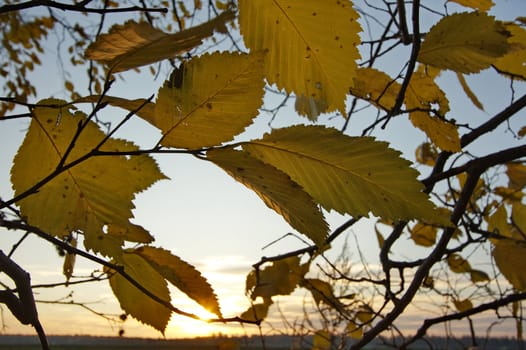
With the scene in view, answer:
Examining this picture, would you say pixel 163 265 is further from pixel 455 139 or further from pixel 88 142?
pixel 455 139

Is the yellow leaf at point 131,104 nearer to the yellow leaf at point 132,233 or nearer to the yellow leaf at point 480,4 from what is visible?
the yellow leaf at point 132,233

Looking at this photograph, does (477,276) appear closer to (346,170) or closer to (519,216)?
(519,216)

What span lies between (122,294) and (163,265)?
5cm

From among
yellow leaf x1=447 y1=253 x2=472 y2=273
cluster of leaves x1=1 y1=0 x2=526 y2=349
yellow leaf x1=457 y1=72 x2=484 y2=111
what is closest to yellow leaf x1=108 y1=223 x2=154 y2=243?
cluster of leaves x1=1 y1=0 x2=526 y2=349

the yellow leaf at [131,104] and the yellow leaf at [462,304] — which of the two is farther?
the yellow leaf at [462,304]

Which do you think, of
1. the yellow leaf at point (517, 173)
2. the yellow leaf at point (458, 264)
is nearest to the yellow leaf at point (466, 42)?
the yellow leaf at point (517, 173)

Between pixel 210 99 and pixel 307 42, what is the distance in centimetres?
8

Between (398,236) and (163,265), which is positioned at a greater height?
(398,236)

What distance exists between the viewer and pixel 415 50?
1.68ft

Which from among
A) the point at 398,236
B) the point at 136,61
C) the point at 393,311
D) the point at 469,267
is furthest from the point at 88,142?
the point at 469,267

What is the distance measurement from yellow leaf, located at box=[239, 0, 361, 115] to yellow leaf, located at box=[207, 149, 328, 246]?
0.21 ft

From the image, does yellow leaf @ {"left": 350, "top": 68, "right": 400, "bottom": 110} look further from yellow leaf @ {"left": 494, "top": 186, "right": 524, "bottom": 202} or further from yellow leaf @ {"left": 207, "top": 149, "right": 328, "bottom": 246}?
yellow leaf @ {"left": 494, "top": 186, "right": 524, "bottom": 202}

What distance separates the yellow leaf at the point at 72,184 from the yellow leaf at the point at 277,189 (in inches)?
3.2

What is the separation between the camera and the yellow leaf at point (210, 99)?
0.89ft
